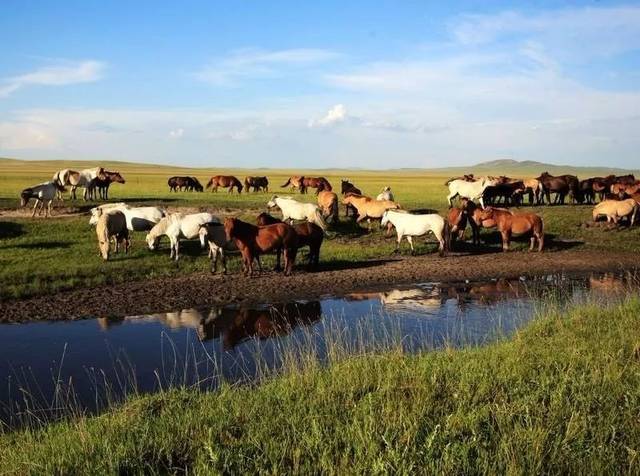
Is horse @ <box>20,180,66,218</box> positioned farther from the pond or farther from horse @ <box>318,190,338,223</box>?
the pond

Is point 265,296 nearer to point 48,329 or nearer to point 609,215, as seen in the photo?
point 48,329

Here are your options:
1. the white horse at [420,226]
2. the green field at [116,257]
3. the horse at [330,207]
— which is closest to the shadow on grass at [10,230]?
the green field at [116,257]

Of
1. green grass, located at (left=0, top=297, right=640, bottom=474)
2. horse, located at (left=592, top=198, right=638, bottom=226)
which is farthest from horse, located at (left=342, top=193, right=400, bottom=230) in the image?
green grass, located at (left=0, top=297, right=640, bottom=474)

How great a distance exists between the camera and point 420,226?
64.4 ft

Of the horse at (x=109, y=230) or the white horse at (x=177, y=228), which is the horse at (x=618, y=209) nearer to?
the white horse at (x=177, y=228)

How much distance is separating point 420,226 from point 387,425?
15155 mm

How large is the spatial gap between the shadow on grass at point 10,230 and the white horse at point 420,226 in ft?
42.1

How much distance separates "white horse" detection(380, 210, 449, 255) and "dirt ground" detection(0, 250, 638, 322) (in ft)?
2.18

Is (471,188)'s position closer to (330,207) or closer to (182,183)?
(330,207)

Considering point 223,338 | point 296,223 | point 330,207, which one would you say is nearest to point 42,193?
point 296,223

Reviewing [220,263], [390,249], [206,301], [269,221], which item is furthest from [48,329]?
[390,249]

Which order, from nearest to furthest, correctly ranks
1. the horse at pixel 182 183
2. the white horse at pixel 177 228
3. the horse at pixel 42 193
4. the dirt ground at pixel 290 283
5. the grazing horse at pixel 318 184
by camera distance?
the dirt ground at pixel 290 283, the white horse at pixel 177 228, the horse at pixel 42 193, the grazing horse at pixel 318 184, the horse at pixel 182 183

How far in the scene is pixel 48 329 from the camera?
38.0ft

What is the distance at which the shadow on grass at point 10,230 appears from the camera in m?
19.8
